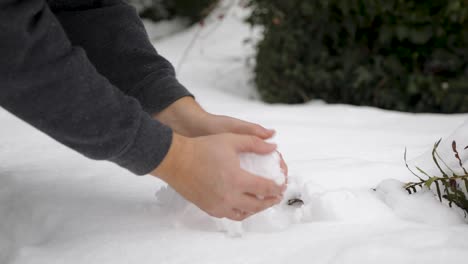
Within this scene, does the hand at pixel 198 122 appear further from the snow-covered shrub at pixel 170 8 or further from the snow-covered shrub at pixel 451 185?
the snow-covered shrub at pixel 170 8

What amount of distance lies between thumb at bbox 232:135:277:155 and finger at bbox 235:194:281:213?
97 mm

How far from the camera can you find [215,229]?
1.07m

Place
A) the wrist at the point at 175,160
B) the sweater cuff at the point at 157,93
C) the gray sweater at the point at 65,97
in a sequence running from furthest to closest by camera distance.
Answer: the sweater cuff at the point at 157,93 → the wrist at the point at 175,160 → the gray sweater at the point at 65,97

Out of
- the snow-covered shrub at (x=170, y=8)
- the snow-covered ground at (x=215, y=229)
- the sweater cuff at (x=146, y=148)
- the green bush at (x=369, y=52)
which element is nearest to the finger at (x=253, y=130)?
the snow-covered ground at (x=215, y=229)

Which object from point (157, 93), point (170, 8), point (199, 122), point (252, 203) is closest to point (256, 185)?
point (252, 203)

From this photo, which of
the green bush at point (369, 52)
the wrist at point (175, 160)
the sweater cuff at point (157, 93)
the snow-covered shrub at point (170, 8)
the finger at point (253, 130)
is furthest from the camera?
the snow-covered shrub at point (170, 8)

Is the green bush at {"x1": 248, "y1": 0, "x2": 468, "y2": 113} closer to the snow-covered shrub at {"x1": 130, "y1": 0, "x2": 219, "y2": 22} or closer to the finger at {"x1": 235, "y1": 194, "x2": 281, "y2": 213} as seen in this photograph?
the finger at {"x1": 235, "y1": 194, "x2": 281, "y2": 213}

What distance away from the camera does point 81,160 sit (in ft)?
4.97

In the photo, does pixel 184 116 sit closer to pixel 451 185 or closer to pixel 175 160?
pixel 175 160

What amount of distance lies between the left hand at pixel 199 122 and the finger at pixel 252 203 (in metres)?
0.19

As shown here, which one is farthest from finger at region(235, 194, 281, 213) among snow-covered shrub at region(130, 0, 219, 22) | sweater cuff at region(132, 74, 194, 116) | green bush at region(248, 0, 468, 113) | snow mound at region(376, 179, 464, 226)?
snow-covered shrub at region(130, 0, 219, 22)

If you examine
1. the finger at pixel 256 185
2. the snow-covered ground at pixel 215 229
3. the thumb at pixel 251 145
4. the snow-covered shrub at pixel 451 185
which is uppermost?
the snow-covered shrub at pixel 451 185

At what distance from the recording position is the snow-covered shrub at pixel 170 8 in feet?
17.2

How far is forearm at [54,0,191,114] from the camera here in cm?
132
